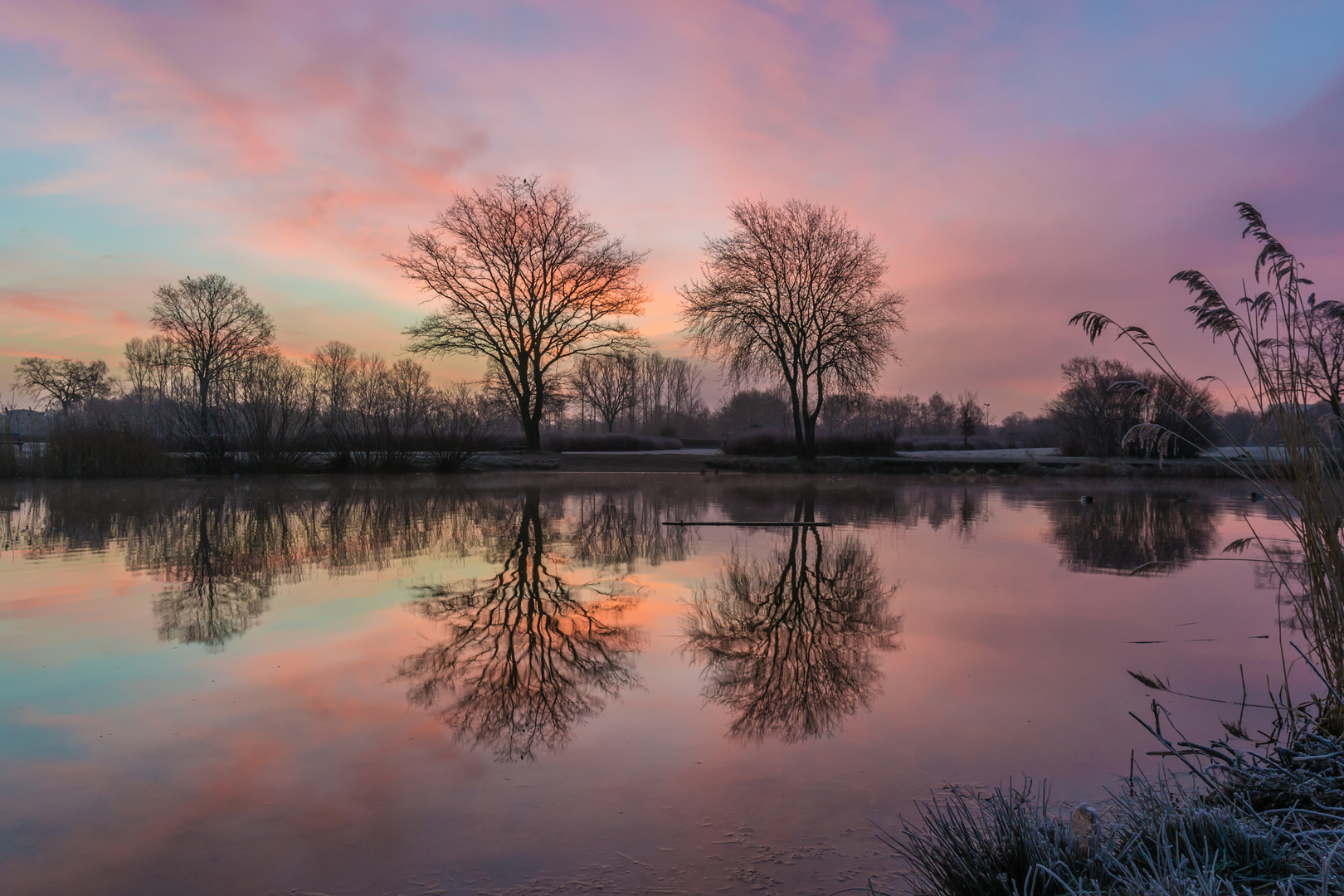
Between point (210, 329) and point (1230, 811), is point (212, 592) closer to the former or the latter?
point (1230, 811)

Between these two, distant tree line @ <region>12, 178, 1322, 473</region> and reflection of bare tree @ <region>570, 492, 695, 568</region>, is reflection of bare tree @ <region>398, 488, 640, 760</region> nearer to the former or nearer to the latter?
reflection of bare tree @ <region>570, 492, 695, 568</region>

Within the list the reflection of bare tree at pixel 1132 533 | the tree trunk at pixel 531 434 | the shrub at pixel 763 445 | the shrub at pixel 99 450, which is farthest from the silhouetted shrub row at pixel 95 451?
the reflection of bare tree at pixel 1132 533

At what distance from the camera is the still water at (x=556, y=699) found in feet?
8.63

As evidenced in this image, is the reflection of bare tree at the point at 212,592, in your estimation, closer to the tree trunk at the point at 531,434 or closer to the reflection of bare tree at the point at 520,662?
the reflection of bare tree at the point at 520,662

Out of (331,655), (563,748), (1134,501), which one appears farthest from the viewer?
(1134,501)

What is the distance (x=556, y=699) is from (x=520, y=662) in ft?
2.10

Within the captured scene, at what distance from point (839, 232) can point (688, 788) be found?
27094 millimetres

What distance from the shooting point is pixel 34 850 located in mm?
2572

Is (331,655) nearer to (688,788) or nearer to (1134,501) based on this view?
(688,788)

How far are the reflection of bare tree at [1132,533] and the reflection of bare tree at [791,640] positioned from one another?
2.24 metres

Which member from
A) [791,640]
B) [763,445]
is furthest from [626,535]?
[763,445]

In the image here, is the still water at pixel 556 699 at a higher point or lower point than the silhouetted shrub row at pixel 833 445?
lower

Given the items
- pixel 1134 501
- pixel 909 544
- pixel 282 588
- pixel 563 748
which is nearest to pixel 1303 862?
pixel 563 748

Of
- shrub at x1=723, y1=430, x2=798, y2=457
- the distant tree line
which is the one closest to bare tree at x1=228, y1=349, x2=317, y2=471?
the distant tree line
